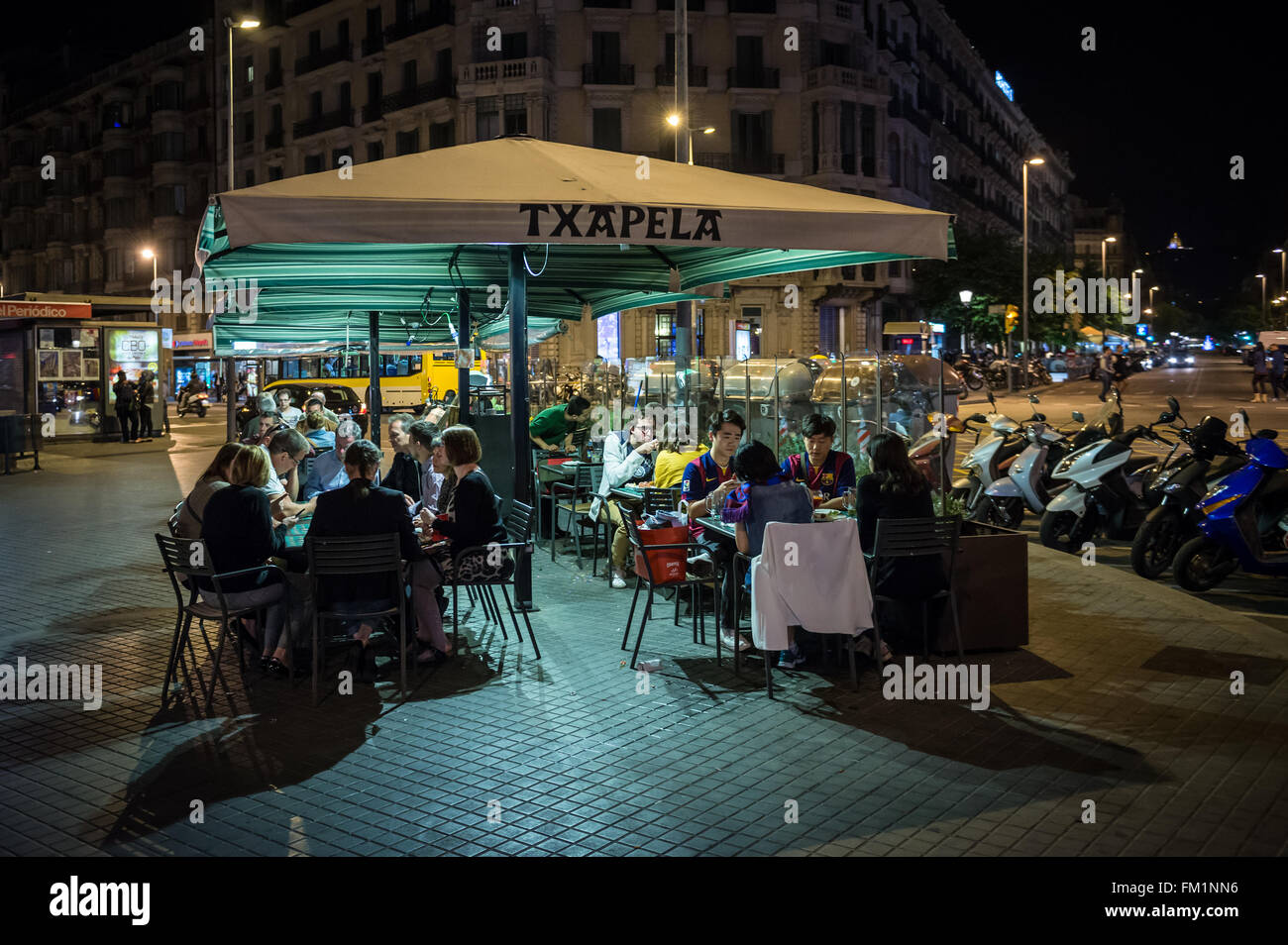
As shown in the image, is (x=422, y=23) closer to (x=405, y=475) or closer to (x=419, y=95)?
(x=419, y=95)

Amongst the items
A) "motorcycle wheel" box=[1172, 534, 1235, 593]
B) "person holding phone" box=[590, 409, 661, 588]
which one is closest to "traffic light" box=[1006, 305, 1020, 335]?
"motorcycle wheel" box=[1172, 534, 1235, 593]

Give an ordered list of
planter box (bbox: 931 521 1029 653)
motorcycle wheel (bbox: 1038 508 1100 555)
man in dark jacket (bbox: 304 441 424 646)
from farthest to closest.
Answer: motorcycle wheel (bbox: 1038 508 1100 555) < planter box (bbox: 931 521 1029 653) < man in dark jacket (bbox: 304 441 424 646)

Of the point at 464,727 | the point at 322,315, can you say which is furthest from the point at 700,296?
the point at 464,727

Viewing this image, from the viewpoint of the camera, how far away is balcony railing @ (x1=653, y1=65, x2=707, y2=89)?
150ft

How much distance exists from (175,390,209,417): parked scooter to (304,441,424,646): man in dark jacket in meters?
37.7

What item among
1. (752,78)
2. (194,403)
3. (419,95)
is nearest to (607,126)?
(752,78)

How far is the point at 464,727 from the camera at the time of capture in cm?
598

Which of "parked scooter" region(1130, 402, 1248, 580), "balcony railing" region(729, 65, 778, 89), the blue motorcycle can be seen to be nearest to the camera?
the blue motorcycle

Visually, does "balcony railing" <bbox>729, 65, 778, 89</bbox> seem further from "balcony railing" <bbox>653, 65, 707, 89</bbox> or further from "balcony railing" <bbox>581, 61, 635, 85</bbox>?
"balcony railing" <bbox>581, 61, 635, 85</bbox>

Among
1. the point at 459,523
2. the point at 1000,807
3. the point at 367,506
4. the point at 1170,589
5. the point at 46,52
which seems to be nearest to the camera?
the point at 1000,807

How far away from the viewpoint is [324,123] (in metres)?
52.7

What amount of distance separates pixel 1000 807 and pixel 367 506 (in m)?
3.69

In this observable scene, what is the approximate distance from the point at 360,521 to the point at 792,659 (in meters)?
2.65

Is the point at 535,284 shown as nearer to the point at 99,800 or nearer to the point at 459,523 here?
the point at 459,523
